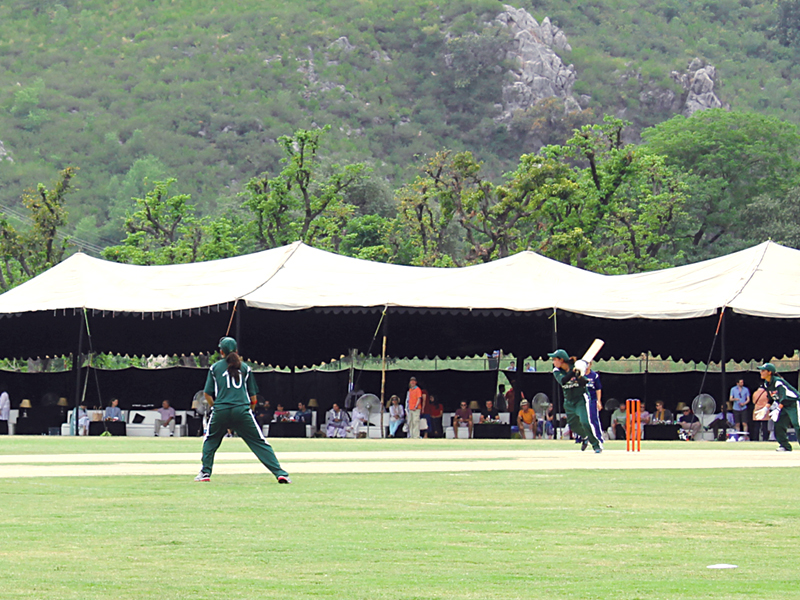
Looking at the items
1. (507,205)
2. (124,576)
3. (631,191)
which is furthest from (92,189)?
(124,576)

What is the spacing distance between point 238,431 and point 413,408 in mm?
18923

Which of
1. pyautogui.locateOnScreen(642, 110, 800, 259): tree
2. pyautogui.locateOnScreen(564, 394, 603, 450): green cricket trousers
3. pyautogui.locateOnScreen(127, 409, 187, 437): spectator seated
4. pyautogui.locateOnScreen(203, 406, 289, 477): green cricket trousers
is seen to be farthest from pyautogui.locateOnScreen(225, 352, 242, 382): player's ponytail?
pyautogui.locateOnScreen(642, 110, 800, 259): tree

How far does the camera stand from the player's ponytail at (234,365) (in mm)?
13234

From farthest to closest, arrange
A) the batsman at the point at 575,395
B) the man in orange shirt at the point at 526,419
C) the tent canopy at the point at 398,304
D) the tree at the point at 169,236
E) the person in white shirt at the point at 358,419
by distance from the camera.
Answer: the tree at the point at 169,236
the person in white shirt at the point at 358,419
the man in orange shirt at the point at 526,419
the tent canopy at the point at 398,304
the batsman at the point at 575,395

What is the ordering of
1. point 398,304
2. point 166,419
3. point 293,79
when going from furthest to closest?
point 293,79 → point 166,419 → point 398,304

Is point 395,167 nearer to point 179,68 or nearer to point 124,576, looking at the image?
point 179,68

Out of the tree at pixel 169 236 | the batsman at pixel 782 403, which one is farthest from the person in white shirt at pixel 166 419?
the tree at pixel 169 236

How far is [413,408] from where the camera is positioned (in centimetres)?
3219

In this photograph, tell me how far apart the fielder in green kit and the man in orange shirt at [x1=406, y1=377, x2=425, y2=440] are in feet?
59.6

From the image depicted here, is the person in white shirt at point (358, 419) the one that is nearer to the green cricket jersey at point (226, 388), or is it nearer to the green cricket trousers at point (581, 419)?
the green cricket trousers at point (581, 419)

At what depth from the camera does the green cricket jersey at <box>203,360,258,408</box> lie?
13375 mm

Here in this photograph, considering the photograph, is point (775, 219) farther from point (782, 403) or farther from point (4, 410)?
point (4, 410)

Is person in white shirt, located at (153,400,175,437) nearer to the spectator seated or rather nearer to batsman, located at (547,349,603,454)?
the spectator seated

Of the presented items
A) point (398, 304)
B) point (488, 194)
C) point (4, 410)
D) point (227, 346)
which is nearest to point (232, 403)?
point (227, 346)
